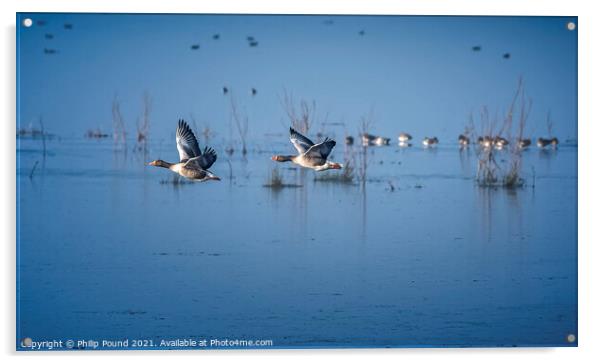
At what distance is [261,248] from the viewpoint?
29.3ft

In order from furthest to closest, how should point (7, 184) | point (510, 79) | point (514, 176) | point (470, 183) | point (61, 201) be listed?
point (470, 183)
point (514, 176)
point (61, 201)
point (510, 79)
point (7, 184)

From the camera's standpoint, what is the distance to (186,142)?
26.3 feet

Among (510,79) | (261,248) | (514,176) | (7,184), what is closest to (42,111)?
(7,184)

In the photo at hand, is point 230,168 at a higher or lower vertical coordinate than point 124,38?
lower

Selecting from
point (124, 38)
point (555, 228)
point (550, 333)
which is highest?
point (124, 38)

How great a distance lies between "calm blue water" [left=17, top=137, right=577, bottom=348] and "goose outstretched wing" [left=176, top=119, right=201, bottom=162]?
90 cm

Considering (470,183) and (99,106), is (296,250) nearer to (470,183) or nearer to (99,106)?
(99,106)

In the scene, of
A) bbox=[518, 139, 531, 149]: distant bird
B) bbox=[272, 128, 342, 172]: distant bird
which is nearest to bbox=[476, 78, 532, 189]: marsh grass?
bbox=[518, 139, 531, 149]: distant bird

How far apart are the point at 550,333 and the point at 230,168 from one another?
464cm

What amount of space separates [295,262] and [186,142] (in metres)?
1.28

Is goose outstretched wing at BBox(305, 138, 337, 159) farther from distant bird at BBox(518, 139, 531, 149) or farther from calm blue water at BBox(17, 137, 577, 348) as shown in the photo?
distant bird at BBox(518, 139, 531, 149)

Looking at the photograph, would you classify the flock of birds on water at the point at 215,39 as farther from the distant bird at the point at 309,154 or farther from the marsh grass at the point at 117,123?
the marsh grass at the point at 117,123

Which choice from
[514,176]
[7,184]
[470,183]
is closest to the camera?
[7,184]

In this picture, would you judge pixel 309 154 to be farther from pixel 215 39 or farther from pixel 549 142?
pixel 549 142
